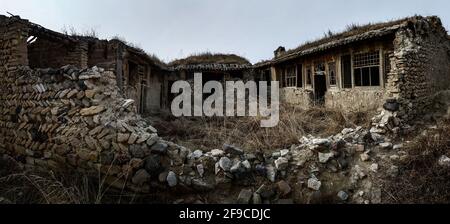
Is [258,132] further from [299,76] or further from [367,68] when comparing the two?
[299,76]

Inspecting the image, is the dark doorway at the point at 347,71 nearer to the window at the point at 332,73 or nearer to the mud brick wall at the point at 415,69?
the window at the point at 332,73

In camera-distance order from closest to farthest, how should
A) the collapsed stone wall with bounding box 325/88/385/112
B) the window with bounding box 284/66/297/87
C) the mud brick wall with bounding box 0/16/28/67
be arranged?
the mud brick wall with bounding box 0/16/28/67 → the collapsed stone wall with bounding box 325/88/385/112 → the window with bounding box 284/66/297/87

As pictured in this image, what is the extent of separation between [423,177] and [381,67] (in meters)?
5.75

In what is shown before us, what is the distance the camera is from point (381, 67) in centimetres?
940

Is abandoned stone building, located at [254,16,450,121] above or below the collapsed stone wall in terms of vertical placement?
above

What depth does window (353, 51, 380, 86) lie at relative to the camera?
9.70 metres

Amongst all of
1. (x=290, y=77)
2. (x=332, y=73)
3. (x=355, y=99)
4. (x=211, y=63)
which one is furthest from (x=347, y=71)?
(x=211, y=63)

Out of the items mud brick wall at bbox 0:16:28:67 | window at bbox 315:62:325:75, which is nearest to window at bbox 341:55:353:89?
window at bbox 315:62:325:75

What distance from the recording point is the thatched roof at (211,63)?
1614 centimetres

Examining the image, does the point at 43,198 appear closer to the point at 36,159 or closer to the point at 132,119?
the point at 36,159

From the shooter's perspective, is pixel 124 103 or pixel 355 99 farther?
pixel 355 99

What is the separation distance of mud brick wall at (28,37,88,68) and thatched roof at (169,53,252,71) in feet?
23.6

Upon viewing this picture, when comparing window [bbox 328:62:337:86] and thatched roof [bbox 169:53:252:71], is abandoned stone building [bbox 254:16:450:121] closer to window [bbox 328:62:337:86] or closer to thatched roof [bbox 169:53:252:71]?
window [bbox 328:62:337:86]
